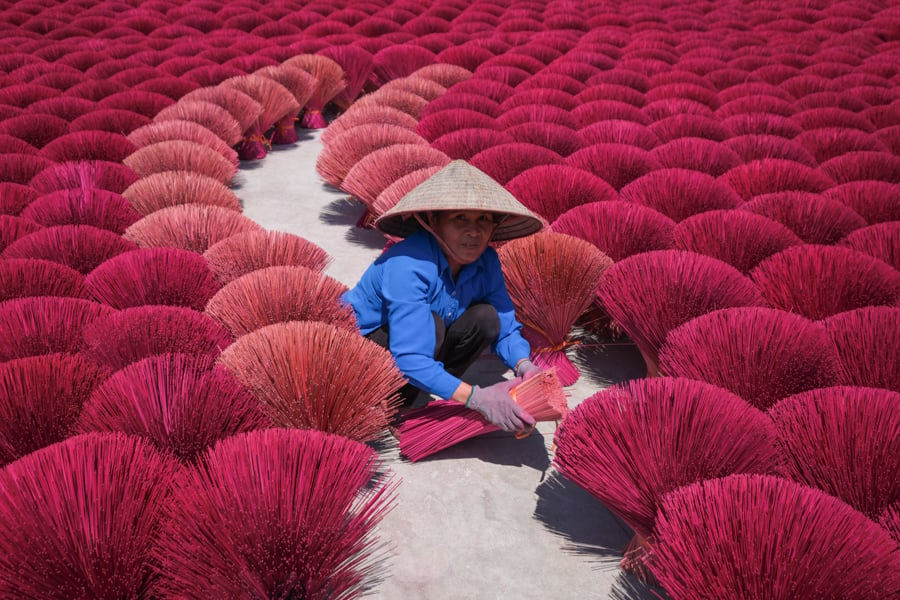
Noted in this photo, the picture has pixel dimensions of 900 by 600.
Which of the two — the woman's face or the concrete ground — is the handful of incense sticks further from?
the woman's face

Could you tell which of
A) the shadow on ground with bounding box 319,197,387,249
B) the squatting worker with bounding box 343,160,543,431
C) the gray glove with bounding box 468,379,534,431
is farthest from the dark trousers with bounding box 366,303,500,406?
the shadow on ground with bounding box 319,197,387,249

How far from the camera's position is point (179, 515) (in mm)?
971

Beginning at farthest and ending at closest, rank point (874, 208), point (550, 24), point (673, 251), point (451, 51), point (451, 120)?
point (550, 24)
point (451, 51)
point (451, 120)
point (874, 208)
point (673, 251)

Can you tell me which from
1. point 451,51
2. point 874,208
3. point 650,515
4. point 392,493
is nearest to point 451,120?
point 451,51

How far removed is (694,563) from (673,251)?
946mm

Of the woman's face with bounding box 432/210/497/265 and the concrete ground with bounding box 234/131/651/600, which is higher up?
the woman's face with bounding box 432/210/497/265

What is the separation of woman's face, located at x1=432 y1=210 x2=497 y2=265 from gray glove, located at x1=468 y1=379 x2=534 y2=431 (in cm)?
31

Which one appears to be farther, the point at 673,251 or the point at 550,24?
the point at 550,24

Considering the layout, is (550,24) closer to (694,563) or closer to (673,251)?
(673,251)

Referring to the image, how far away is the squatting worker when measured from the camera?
1.46 metres

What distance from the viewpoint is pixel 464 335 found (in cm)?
161

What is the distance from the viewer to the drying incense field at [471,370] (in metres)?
0.96

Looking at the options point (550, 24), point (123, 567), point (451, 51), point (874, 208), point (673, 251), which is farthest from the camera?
point (550, 24)

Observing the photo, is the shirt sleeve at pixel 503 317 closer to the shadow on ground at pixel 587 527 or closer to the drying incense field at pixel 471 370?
the drying incense field at pixel 471 370
